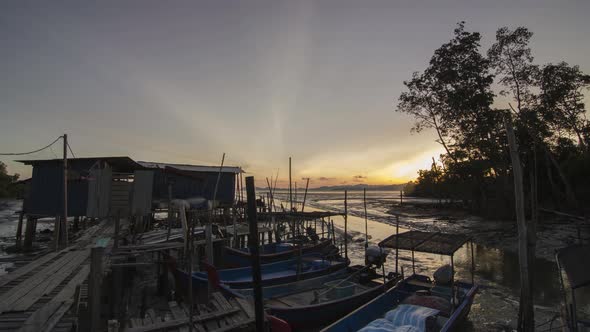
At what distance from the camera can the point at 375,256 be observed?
→ 1527 cm

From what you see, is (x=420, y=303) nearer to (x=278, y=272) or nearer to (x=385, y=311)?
(x=385, y=311)

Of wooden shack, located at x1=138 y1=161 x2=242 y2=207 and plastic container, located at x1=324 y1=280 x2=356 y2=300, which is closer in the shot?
plastic container, located at x1=324 y1=280 x2=356 y2=300

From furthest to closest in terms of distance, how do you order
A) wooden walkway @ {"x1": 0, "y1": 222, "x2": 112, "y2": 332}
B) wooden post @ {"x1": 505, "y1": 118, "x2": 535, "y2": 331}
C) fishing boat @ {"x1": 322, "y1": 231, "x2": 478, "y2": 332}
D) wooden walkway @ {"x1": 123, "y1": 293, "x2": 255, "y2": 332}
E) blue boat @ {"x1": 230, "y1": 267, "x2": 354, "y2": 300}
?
blue boat @ {"x1": 230, "y1": 267, "x2": 354, "y2": 300} → fishing boat @ {"x1": 322, "y1": 231, "x2": 478, "y2": 332} → wooden post @ {"x1": 505, "y1": 118, "x2": 535, "y2": 331} → wooden walkway @ {"x1": 123, "y1": 293, "x2": 255, "y2": 332} → wooden walkway @ {"x1": 0, "y1": 222, "x2": 112, "y2": 332}

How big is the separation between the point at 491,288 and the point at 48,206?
94.6 feet

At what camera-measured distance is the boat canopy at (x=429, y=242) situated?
37.2 ft

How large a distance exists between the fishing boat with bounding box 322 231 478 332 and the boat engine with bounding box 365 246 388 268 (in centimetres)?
200

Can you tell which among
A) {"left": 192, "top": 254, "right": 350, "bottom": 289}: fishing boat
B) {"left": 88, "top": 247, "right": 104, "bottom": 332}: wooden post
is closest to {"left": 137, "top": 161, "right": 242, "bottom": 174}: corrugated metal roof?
{"left": 192, "top": 254, "right": 350, "bottom": 289}: fishing boat

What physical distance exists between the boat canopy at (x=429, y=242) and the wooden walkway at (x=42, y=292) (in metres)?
10.5

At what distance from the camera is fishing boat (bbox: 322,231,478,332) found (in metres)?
9.12

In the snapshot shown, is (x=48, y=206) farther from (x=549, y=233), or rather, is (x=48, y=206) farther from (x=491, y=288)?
(x=549, y=233)

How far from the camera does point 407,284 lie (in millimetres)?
12719

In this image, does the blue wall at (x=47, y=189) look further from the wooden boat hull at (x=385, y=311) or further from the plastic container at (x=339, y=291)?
the wooden boat hull at (x=385, y=311)

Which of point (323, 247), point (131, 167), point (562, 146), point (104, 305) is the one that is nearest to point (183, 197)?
point (131, 167)

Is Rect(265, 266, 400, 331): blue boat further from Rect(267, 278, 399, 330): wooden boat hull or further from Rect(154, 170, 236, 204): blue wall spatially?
Rect(154, 170, 236, 204): blue wall
